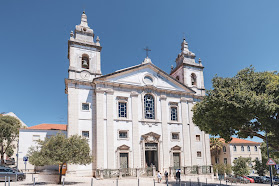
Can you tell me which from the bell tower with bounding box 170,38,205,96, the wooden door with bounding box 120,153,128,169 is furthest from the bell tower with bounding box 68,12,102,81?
the bell tower with bounding box 170,38,205,96

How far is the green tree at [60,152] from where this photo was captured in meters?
17.4

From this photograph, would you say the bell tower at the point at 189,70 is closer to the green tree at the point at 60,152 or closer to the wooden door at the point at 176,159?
the wooden door at the point at 176,159

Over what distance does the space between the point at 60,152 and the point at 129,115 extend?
10.9 m

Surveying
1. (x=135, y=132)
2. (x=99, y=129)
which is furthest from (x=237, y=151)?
(x=99, y=129)

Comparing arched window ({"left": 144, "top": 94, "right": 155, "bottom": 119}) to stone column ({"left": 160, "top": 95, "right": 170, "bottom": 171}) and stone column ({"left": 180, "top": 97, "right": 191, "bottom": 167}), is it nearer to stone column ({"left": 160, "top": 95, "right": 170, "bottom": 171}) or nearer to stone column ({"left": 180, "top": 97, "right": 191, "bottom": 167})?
stone column ({"left": 160, "top": 95, "right": 170, "bottom": 171})

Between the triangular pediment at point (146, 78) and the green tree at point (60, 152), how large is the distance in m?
9.57

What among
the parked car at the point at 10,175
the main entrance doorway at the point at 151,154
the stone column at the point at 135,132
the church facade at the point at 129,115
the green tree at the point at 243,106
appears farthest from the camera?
the main entrance doorway at the point at 151,154

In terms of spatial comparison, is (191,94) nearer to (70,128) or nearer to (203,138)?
(203,138)

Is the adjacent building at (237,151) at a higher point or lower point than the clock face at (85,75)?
lower

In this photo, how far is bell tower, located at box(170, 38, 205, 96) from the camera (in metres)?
33.2

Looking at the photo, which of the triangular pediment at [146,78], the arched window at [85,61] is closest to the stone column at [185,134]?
the triangular pediment at [146,78]

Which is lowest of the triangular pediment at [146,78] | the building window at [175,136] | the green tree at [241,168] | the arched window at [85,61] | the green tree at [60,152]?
the green tree at [241,168]

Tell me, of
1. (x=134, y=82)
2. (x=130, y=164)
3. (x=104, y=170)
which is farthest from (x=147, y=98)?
(x=104, y=170)

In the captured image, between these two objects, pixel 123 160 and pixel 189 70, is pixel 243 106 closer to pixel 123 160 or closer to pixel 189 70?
pixel 123 160
